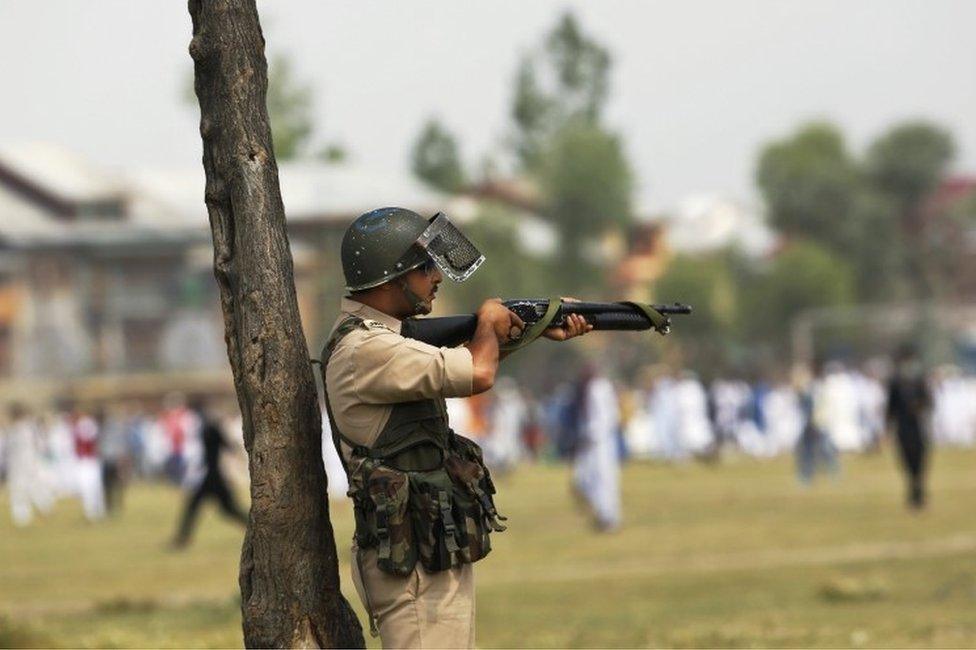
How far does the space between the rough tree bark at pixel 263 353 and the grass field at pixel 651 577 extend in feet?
13.2

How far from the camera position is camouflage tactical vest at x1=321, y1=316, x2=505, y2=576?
22.4 feet

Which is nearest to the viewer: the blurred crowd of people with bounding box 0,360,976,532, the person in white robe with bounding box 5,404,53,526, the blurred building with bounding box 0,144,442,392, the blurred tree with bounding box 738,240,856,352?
the blurred crowd of people with bounding box 0,360,976,532

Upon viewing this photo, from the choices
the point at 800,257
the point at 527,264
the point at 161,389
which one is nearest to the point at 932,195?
the point at 800,257

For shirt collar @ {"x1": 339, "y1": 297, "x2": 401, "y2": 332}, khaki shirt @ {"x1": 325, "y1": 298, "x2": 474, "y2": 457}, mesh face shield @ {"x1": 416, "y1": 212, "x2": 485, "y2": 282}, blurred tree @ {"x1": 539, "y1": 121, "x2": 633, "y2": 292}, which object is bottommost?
khaki shirt @ {"x1": 325, "y1": 298, "x2": 474, "y2": 457}

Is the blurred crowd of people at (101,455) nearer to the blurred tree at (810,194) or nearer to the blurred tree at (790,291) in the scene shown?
the blurred tree at (790,291)

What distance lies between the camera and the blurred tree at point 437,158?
371 ft

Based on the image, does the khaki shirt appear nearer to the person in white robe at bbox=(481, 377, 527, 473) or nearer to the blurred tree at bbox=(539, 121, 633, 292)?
the person in white robe at bbox=(481, 377, 527, 473)

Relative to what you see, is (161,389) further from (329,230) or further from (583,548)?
(583,548)

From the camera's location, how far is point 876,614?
1427cm

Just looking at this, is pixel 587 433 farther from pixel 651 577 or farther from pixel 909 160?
pixel 909 160

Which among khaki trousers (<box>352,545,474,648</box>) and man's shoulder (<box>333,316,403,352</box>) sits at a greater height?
man's shoulder (<box>333,316,403,352</box>)

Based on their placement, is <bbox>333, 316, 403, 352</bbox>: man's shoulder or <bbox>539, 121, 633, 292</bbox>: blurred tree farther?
<bbox>539, 121, 633, 292</bbox>: blurred tree

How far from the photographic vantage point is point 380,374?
679 centimetres

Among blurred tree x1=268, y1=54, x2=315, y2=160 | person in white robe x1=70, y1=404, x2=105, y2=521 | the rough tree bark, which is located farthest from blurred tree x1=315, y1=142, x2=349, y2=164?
the rough tree bark
